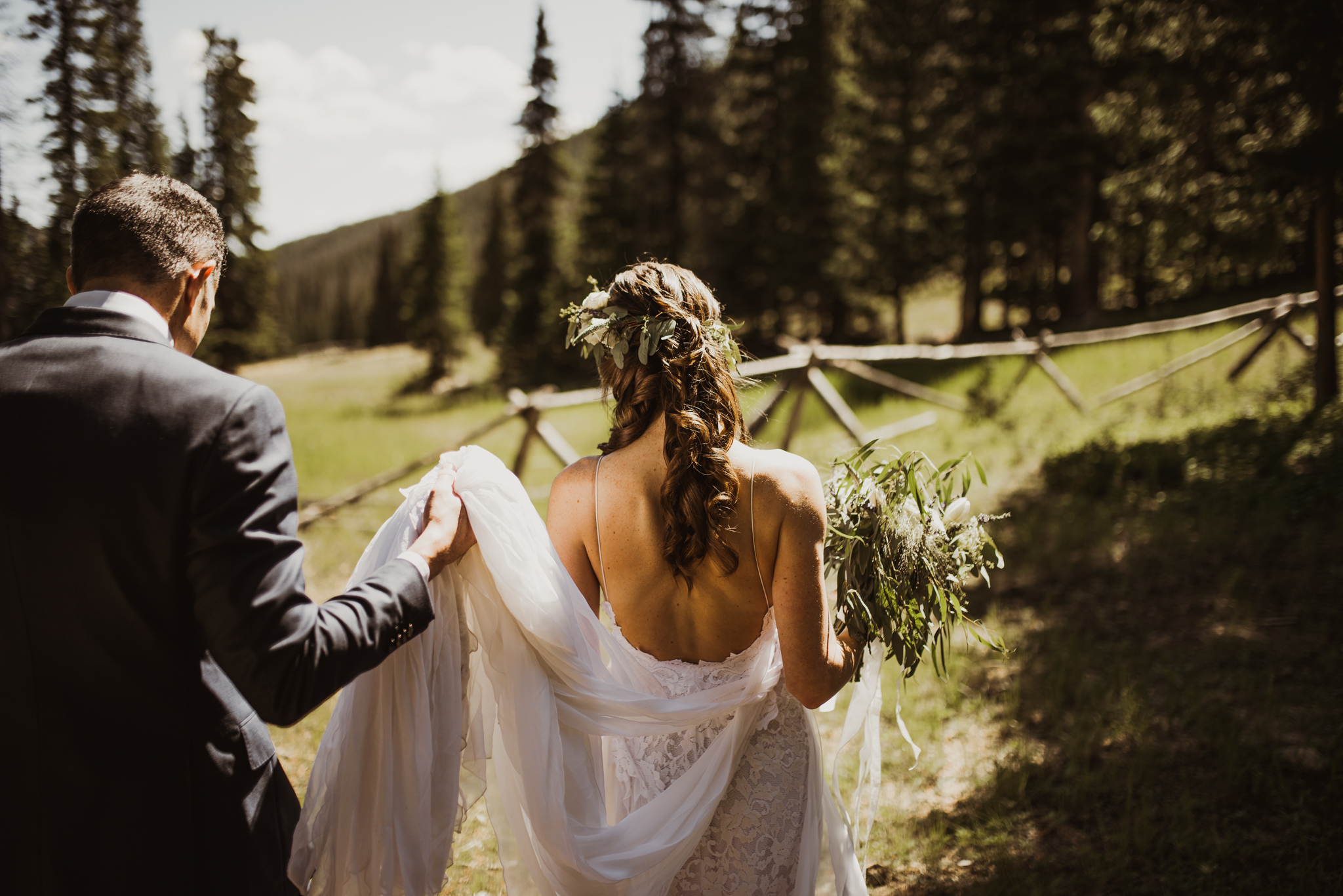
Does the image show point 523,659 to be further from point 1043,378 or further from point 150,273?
point 1043,378

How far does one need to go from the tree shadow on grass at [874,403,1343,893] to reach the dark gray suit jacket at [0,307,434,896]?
3210 mm

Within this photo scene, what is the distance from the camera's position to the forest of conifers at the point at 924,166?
8461 millimetres

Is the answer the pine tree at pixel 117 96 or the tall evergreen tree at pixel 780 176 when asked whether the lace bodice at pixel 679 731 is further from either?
the tall evergreen tree at pixel 780 176

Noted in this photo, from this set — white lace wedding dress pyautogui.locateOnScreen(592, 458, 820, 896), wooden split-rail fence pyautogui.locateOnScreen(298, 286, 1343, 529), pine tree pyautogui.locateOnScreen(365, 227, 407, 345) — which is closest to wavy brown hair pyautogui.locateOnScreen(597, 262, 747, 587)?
white lace wedding dress pyautogui.locateOnScreen(592, 458, 820, 896)

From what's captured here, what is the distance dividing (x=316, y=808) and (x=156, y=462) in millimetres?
1098

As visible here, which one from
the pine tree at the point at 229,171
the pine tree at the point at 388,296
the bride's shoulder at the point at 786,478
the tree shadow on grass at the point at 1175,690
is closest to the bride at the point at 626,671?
the bride's shoulder at the point at 786,478

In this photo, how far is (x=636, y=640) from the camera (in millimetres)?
2459

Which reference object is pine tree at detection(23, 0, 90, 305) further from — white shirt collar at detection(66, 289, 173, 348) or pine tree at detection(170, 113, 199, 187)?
white shirt collar at detection(66, 289, 173, 348)

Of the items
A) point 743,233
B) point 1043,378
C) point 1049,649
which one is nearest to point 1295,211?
point 1043,378

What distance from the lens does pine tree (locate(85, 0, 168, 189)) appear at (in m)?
5.93

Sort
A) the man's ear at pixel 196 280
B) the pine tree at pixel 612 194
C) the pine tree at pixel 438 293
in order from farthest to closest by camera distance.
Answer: the pine tree at pixel 438 293 < the pine tree at pixel 612 194 < the man's ear at pixel 196 280

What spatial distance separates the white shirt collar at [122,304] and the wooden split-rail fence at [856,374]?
4.15 metres

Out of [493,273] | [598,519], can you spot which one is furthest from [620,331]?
[493,273]

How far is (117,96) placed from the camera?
20.3ft
